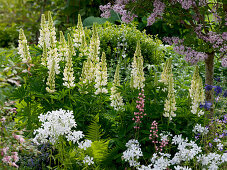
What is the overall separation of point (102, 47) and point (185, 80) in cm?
181

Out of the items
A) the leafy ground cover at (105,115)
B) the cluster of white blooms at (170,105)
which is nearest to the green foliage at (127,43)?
the leafy ground cover at (105,115)

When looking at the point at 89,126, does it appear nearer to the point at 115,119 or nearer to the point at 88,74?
the point at 115,119

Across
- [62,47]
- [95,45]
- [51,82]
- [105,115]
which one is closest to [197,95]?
[105,115]

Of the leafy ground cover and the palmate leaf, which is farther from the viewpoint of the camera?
the palmate leaf

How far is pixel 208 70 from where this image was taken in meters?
4.25

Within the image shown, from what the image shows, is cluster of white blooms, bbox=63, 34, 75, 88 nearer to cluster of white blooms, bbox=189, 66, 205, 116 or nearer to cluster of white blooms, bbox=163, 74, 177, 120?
cluster of white blooms, bbox=163, 74, 177, 120

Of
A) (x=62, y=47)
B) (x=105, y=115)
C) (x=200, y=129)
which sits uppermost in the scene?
(x=62, y=47)

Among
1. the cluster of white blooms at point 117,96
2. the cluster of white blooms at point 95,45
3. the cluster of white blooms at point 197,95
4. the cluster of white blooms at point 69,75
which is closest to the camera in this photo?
the cluster of white blooms at point 197,95

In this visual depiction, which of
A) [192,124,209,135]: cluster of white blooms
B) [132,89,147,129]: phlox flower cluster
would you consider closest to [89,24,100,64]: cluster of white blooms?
[132,89,147,129]: phlox flower cluster

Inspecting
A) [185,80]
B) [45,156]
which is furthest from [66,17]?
[45,156]

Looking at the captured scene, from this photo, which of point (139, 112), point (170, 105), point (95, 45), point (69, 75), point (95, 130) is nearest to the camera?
point (170, 105)

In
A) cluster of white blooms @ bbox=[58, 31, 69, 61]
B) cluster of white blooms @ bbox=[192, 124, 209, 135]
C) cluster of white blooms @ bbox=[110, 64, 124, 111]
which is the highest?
cluster of white blooms @ bbox=[58, 31, 69, 61]

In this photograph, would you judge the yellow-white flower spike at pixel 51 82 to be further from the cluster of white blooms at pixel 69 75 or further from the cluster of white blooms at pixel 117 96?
the cluster of white blooms at pixel 117 96

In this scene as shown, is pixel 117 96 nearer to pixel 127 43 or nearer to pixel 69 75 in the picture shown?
pixel 69 75
